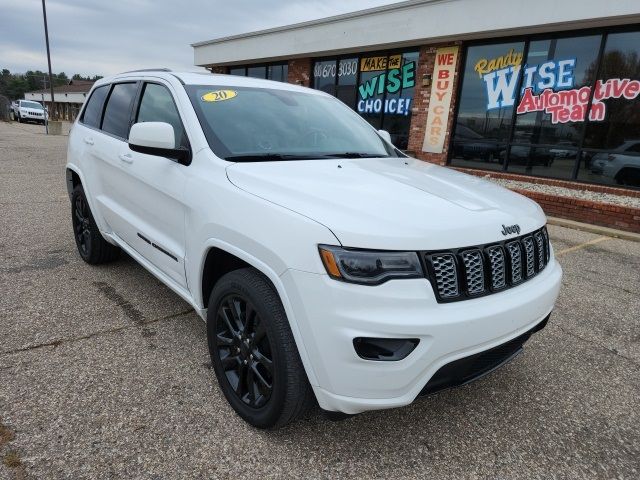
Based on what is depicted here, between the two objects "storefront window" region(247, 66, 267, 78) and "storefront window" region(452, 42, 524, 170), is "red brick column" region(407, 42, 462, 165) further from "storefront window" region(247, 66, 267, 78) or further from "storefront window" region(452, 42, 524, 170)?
"storefront window" region(247, 66, 267, 78)

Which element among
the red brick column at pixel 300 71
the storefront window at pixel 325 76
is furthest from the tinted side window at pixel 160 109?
the red brick column at pixel 300 71

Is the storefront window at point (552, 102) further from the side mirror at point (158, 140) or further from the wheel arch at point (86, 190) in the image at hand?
the side mirror at point (158, 140)

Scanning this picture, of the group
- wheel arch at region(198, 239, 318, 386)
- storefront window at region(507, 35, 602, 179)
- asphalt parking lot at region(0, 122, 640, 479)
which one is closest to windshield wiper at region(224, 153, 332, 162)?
wheel arch at region(198, 239, 318, 386)

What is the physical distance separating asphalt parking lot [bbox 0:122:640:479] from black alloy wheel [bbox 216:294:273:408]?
0.18 metres

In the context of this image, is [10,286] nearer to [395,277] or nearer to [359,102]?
[395,277]

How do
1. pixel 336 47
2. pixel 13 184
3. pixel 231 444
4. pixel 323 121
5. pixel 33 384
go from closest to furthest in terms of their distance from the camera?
pixel 231 444, pixel 33 384, pixel 323 121, pixel 13 184, pixel 336 47

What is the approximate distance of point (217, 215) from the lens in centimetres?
229

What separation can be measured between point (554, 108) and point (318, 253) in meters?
9.38

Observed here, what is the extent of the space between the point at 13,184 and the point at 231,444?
8.74 metres

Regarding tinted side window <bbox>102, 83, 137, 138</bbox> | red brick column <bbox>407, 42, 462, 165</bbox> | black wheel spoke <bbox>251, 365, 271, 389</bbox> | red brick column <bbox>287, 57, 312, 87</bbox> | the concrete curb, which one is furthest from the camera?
red brick column <bbox>287, 57, 312, 87</bbox>

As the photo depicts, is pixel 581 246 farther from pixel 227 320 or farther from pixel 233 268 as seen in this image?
pixel 227 320

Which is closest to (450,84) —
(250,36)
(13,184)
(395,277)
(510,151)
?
(510,151)

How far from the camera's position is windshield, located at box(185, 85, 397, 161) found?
2703 mm

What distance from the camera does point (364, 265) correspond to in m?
1.80
